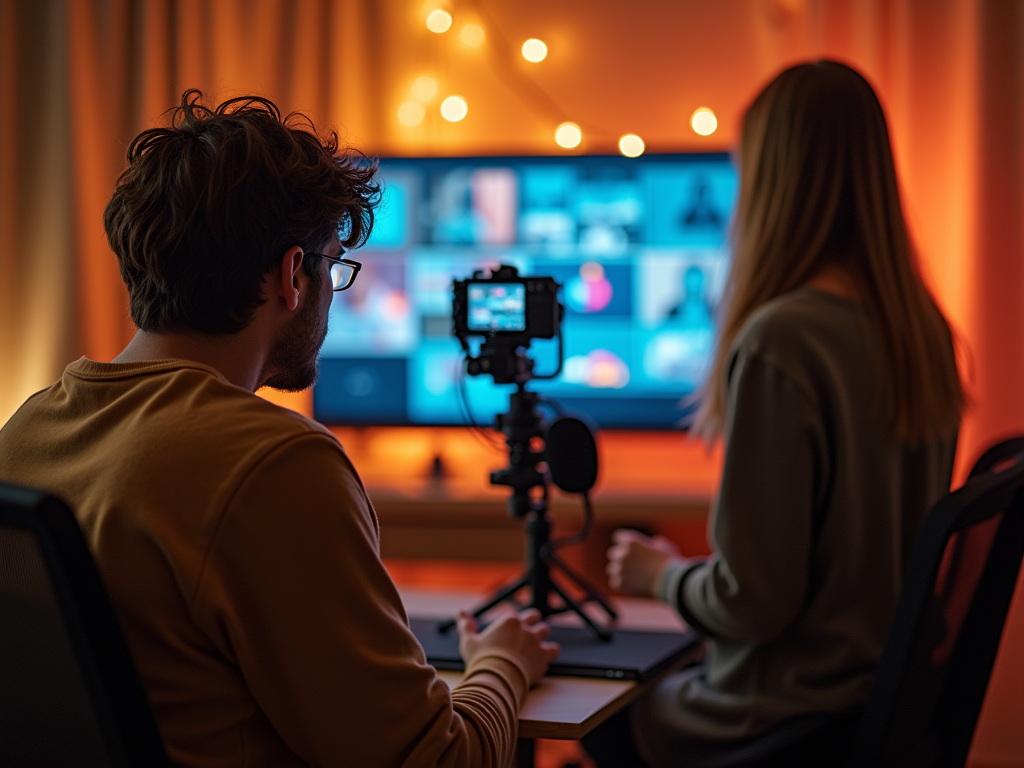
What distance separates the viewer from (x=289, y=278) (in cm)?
102

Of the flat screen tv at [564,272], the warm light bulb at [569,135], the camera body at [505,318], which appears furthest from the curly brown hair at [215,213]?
the warm light bulb at [569,135]

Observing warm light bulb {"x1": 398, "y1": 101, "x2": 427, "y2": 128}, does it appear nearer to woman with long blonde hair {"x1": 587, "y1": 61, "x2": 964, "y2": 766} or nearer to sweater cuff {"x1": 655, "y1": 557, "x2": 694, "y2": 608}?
woman with long blonde hair {"x1": 587, "y1": 61, "x2": 964, "y2": 766}

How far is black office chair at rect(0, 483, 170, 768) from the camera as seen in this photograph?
69cm

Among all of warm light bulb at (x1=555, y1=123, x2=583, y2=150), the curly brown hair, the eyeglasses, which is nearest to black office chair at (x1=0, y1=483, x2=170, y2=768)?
the curly brown hair

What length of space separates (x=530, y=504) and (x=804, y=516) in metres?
0.39

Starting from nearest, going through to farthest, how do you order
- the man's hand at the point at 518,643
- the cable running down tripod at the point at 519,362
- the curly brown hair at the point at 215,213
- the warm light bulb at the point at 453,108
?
the curly brown hair at the point at 215,213 < the man's hand at the point at 518,643 < the cable running down tripod at the point at 519,362 < the warm light bulb at the point at 453,108

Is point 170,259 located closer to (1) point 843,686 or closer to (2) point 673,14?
(1) point 843,686

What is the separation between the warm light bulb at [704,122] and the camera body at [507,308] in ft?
5.80

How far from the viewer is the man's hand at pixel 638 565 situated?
156 cm

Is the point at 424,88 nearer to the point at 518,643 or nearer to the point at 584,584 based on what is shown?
the point at 584,584

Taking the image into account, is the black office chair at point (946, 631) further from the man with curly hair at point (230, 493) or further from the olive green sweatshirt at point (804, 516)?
the man with curly hair at point (230, 493)

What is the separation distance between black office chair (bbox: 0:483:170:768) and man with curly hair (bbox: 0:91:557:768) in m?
0.09

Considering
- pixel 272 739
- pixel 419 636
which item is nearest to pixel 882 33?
pixel 419 636

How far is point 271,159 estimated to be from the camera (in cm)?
99
